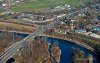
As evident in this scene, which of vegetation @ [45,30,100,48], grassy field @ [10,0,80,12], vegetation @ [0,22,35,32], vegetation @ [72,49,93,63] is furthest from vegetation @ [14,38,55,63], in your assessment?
grassy field @ [10,0,80,12]

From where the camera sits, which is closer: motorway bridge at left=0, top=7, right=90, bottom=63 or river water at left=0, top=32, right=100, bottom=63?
motorway bridge at left=0, top=7, right=90, bottom=63

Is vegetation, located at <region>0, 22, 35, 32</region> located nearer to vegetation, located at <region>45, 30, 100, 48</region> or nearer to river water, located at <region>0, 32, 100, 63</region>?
vegetation, located at <region>45, 30, 100, 48</region>

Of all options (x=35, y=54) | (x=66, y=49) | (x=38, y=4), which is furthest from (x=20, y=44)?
(x=38, y=4)

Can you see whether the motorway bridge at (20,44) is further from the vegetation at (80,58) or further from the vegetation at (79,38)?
the vegetation at (80,58)

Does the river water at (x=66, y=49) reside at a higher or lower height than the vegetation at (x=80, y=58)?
lower

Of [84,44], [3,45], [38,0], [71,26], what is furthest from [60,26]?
[38,0]

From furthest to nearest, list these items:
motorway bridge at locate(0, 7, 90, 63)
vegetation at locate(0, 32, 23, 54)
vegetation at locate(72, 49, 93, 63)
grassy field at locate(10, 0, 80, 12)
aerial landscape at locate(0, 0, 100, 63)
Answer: grassy field at locate(10, 0, 80, 12), vegetation at locate(0, 32, 23, 54), aerial landscape at locate(0, 0, 100, 63), vegetation at locate(72, 49, 93, 63), motorway bridge at locate(0, 7, 90, 63)

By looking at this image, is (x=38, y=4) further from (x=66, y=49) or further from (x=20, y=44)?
(x=20, y=44)

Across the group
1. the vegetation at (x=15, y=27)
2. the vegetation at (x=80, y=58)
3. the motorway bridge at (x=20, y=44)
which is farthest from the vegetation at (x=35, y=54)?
the vegetation at (x=15, y=27)

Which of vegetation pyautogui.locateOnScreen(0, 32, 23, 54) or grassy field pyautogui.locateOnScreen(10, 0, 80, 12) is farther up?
vegetation pyautogui.locateOnScreen(0, 32, 23, 54)
